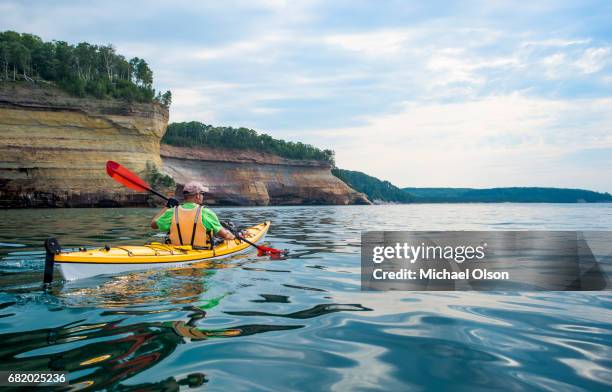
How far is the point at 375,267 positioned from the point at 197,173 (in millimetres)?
57871

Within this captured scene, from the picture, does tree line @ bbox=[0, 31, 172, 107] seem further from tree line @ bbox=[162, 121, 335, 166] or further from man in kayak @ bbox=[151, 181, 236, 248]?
man in kayak @ bbox=[151, 181, 236, 248]

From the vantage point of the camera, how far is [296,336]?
3.80m

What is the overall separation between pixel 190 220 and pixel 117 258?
140 cm

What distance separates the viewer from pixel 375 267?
25.3ft

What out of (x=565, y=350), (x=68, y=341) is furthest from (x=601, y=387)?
(x=68, y=341)

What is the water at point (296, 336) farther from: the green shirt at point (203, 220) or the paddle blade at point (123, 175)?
the paddle blade at point (123, 175)

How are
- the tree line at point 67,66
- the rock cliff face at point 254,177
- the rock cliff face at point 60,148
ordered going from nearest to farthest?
the rock cliff face at point 60,148 < the tree line at point 67,66 < the rock cliff face at point 254,177

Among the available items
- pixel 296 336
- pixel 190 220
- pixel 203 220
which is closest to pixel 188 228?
pixel 190 220

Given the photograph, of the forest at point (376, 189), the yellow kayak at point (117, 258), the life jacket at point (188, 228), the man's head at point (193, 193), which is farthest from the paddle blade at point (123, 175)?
the forest at point (376, 189)

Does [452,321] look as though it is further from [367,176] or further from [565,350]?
[367,176]

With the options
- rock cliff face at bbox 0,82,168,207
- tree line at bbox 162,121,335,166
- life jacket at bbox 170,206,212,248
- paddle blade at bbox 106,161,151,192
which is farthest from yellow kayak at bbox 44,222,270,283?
tree line at bbox 162,121,335,166

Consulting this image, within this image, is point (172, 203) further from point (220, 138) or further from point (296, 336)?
point (220, 138)

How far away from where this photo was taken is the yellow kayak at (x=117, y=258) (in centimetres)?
561

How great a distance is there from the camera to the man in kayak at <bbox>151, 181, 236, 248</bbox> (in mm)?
7199
